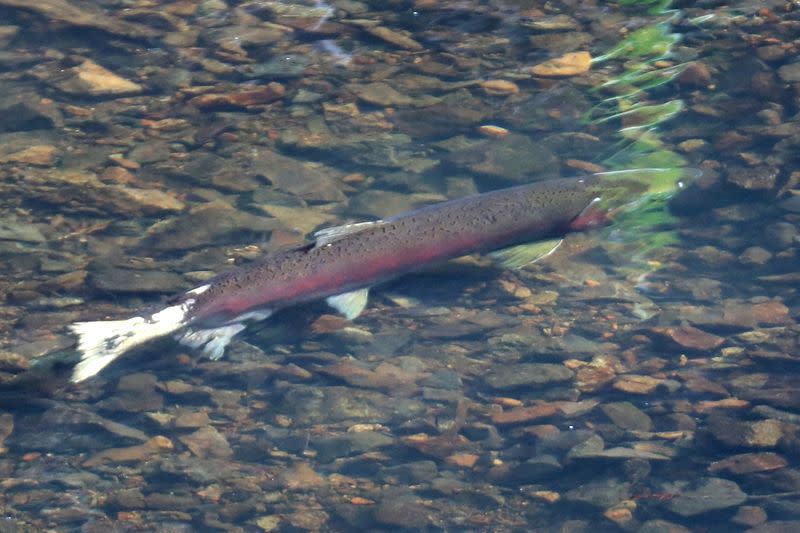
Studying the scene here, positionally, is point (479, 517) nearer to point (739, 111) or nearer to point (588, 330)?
point (588, 330)

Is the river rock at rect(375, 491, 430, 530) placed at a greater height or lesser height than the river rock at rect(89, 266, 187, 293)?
lesser

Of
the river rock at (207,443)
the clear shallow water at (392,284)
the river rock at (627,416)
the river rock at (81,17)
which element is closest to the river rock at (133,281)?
the clear shallow water at (392,284)

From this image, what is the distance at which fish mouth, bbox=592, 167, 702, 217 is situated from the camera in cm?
602

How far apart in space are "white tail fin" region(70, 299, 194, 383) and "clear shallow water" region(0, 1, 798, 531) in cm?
26

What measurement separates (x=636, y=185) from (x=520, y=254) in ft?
3.85

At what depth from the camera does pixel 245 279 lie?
4914 millimetres

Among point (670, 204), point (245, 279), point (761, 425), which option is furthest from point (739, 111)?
point (245, 279)

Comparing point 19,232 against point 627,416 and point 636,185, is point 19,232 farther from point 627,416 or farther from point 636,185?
point 636,185

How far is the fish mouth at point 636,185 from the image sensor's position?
6.02 meters

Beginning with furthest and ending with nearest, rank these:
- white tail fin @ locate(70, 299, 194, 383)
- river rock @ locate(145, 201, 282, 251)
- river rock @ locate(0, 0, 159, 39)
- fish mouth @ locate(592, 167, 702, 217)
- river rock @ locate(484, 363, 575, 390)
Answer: river rock @ locate(0, 0, 159, 39) < fish mouth @ locate(592, 167, 702, 217) < river rock @ locate(145, 201, 282, 251) < river rock @ locate(484, 363, 575, 390) < white tail fin @ locate(70, 299, 194, 383)

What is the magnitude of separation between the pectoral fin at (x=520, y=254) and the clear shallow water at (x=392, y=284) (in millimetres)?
190

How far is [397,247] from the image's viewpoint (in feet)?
17.0

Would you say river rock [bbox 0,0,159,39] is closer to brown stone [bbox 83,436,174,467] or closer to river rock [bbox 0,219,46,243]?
river rock [bbox 0,219,46,243]

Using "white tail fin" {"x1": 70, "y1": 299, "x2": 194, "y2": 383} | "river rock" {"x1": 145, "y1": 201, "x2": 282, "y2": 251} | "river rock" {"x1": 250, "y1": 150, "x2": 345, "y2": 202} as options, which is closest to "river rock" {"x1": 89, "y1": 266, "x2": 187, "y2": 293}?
"river rock" {"x1": 145, "y1": 201, "x2": 282, "y2": 251}
